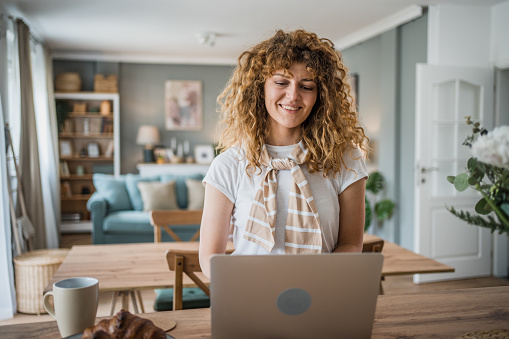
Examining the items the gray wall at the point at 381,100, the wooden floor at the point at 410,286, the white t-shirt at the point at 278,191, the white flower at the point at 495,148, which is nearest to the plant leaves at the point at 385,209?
the gray wall at the point at 381,100

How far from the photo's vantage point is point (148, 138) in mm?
7344

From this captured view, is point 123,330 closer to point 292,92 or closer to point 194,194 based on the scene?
point 292,92

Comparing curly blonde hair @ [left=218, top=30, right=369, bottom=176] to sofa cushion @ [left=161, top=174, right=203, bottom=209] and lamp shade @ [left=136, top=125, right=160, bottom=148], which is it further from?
lamp shade @ [left=136, top=125, right=160, bottom=148]

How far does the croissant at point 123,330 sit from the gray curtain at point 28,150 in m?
4.24

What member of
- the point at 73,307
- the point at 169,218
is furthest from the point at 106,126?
the point at 73,307

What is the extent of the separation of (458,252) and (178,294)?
3.57m

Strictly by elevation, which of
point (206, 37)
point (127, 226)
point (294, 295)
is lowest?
point (127, 226)

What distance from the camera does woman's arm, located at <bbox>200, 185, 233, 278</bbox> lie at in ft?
4.33

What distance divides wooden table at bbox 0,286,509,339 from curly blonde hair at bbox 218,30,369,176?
0.43m

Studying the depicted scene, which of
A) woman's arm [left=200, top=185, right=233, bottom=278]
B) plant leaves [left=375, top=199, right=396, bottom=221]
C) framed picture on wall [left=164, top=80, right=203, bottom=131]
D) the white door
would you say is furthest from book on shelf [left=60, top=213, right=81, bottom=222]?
woman's arm [left=200, top=185, right=233, bottom=278]

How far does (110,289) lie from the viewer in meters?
1.94

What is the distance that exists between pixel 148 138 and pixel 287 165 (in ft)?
20.4

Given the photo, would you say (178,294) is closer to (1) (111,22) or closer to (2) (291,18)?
(2) (291,18)

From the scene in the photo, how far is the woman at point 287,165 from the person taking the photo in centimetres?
135
